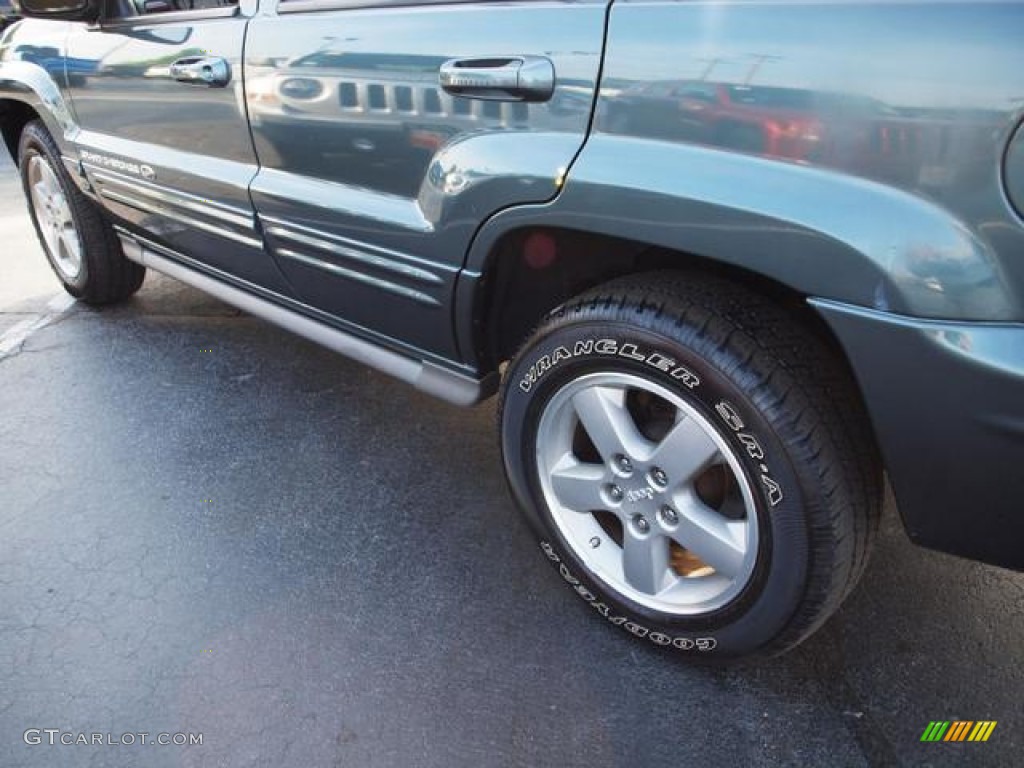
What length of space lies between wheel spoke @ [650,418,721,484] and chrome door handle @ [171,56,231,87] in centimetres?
166

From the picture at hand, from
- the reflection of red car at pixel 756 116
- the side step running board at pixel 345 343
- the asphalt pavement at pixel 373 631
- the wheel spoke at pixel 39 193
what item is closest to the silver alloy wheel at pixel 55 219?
the wheel spoke at pixel 39 193

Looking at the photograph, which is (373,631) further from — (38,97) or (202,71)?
(38,97)

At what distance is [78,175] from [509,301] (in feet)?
7.69

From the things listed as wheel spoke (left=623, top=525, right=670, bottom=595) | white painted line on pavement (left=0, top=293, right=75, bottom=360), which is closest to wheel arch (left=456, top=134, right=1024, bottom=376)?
wheel spoke (left=623, top=525, right=670, bottom=595)

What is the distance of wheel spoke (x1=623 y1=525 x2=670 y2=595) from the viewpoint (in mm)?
1767

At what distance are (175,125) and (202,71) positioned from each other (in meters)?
0.33

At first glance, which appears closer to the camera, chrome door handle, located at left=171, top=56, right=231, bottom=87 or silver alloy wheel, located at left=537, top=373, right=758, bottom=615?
silver alloy wheel, located at left=537, top=373, right=758, bottom=615

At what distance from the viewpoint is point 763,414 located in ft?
4.68

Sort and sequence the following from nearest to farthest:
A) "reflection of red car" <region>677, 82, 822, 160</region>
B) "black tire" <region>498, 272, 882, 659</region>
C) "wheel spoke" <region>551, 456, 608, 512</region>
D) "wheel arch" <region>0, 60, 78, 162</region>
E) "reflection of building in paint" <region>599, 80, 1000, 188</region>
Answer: "reflection of building in paint" <region>599, 80, 1000, 188</region>
"reflection of red car" <region>677, 82, 822, 160</region>
"black tire" <region>498, 272, 882, 659</region>
"wheel spoke" <region>551, 456, 608, 512</region>
"wheel arch" <region>0, 60, 78, 162</region>

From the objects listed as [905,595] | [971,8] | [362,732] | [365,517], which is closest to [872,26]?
[971,8]

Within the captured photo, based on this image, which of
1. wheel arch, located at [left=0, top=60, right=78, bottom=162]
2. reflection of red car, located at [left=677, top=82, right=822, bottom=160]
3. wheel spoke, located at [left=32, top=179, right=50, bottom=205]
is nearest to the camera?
reflection of red car, located at [left=677, top=82, right=822, bottom=160]

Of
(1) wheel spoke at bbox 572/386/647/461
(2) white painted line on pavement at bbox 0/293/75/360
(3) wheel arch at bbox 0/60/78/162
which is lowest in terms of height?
(2) white painted line on pavement at bbox 0/293/75/360

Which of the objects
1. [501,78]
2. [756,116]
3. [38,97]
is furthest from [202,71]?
[756,116]
